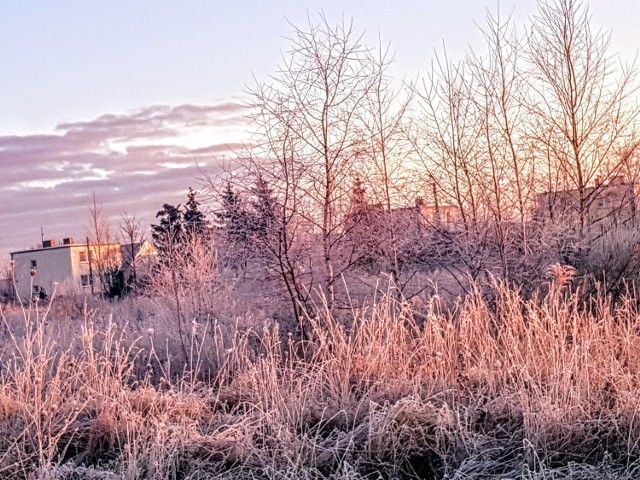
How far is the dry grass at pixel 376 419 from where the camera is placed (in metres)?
4.86

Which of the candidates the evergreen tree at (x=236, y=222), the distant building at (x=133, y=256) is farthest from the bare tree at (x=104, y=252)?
the evergreen tree at (x=236, y=222)

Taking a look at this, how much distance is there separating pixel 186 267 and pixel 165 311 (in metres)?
1.54

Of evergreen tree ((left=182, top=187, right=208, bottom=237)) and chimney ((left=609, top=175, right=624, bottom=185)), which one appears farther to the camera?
chimney ((left=609, top=175, right=624, bottom=185))

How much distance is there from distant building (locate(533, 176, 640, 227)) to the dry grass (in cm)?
614

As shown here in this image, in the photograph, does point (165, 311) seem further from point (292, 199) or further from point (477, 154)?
point (477, 154)

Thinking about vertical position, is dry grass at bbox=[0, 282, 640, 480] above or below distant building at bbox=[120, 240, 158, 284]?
below

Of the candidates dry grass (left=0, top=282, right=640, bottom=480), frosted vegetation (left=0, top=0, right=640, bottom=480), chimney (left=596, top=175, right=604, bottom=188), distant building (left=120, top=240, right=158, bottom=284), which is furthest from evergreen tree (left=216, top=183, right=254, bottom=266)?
distant building (left=120, top=240, right=158, bottom=284)

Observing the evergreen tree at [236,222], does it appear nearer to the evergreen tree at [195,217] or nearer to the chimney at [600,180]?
the evergreen tree at [195,217]

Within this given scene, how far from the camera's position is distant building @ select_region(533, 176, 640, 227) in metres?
12.6

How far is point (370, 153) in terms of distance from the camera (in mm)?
11375

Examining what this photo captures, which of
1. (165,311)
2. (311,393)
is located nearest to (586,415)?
(311,393)

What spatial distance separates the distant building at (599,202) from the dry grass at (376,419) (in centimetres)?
614

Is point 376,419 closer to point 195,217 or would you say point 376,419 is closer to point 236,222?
point 236,222

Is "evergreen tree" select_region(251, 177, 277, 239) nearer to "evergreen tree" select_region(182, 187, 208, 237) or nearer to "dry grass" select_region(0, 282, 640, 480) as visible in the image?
"evergreen tree" select_region(182, 187, 208, 237)
